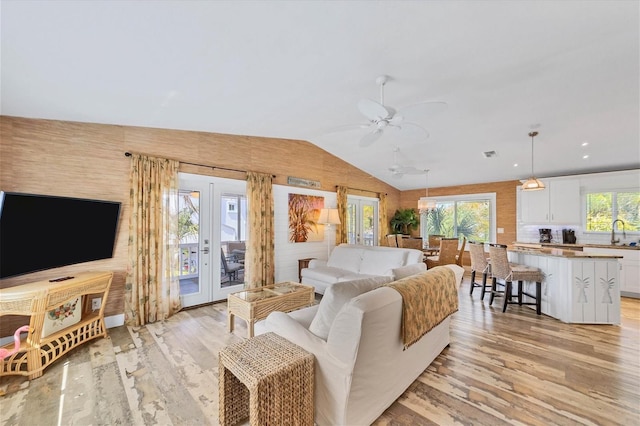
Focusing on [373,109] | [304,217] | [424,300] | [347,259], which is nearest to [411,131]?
[373,109]

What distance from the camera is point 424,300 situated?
2018mm

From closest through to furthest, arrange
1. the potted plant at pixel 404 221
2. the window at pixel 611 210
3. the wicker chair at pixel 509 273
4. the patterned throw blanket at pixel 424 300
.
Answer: the patterned throw blanket at pixel 424 300 → the wicker chair at pixel 509 273 → the window at pixel 611 210 → the potted plant at pixel 404 221

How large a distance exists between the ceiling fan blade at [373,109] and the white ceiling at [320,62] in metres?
0.46

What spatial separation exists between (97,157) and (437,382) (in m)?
4.68

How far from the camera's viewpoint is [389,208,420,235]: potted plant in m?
A: 7.99

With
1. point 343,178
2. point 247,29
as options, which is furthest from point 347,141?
point 247,29

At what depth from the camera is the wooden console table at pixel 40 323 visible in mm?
2240

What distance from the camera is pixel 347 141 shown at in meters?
5.46

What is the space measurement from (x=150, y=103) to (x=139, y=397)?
9.63 feet

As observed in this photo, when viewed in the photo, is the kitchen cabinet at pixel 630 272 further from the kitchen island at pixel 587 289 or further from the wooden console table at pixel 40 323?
the wooden console table at pixel 40 323

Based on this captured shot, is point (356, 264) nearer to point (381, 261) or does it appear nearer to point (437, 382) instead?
point (381, 261)

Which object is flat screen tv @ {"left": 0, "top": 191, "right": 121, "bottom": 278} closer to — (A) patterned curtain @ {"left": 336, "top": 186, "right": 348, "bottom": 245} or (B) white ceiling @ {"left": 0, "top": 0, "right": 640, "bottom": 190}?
(B) white ceiling @ {"left": 0, "top": 0, "right": 640, "bottom": 190}

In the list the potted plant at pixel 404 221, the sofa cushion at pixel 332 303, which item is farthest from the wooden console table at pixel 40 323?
the potted plant at pixel 404 221

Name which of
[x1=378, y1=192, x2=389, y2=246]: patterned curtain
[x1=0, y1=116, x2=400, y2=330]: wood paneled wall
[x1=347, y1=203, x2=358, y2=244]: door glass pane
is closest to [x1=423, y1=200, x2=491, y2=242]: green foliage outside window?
[x1=378, y1=192, x2=389, y2=246]: patterned curtain
